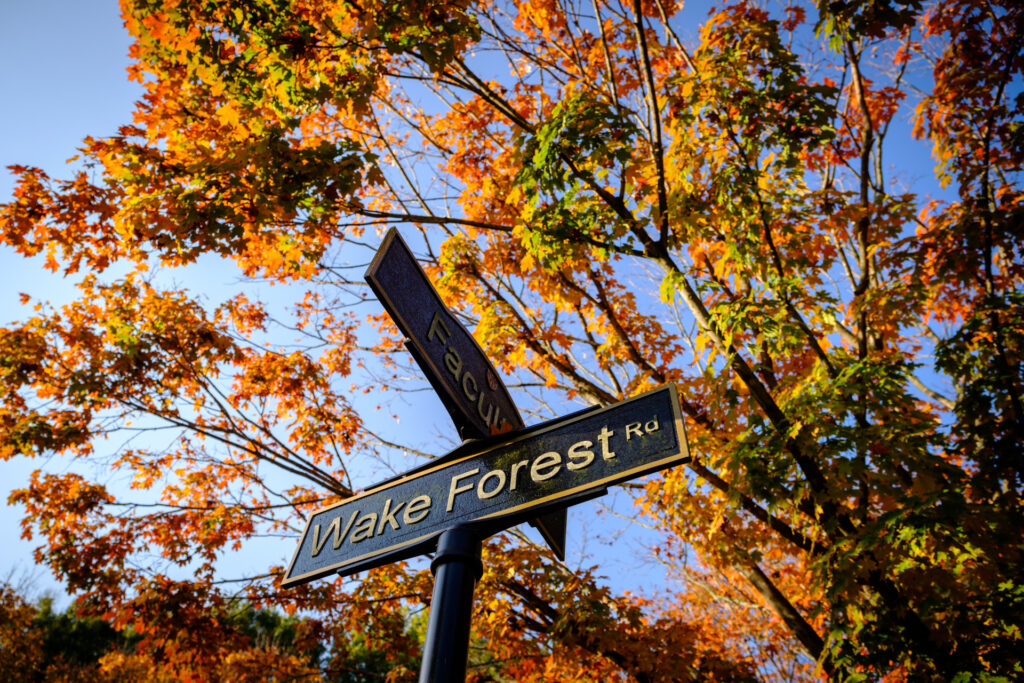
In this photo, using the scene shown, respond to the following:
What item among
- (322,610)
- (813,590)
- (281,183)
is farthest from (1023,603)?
(322,610)

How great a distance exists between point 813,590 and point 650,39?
7.02 metres

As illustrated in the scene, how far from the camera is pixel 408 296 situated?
1.92 meters

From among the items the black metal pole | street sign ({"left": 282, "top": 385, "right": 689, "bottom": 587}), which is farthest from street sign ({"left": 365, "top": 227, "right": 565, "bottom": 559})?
the black metal pole

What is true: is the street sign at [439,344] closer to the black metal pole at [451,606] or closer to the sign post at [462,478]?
the sign post at [462,478]

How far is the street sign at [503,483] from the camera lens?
1.70 meters

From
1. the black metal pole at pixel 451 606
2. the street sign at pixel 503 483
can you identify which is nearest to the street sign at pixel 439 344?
the street sign at pixel 503 483

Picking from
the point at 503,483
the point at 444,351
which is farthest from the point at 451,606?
the point at 444,351

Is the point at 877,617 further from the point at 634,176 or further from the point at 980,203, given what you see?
the point at 634,176

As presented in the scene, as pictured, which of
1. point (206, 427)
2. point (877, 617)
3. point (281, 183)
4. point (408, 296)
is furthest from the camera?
point (206, 427)

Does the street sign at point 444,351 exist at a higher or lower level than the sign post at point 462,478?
higher

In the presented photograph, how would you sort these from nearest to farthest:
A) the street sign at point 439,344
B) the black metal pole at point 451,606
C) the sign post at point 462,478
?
1. the black metal pole at point 451,606
2. the sign post at point 462,478
3. the street sign at point 439,344

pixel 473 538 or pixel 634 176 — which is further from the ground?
pixel 634 176

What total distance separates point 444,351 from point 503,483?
0.54 meters

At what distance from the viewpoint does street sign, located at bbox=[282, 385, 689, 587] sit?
170cm
